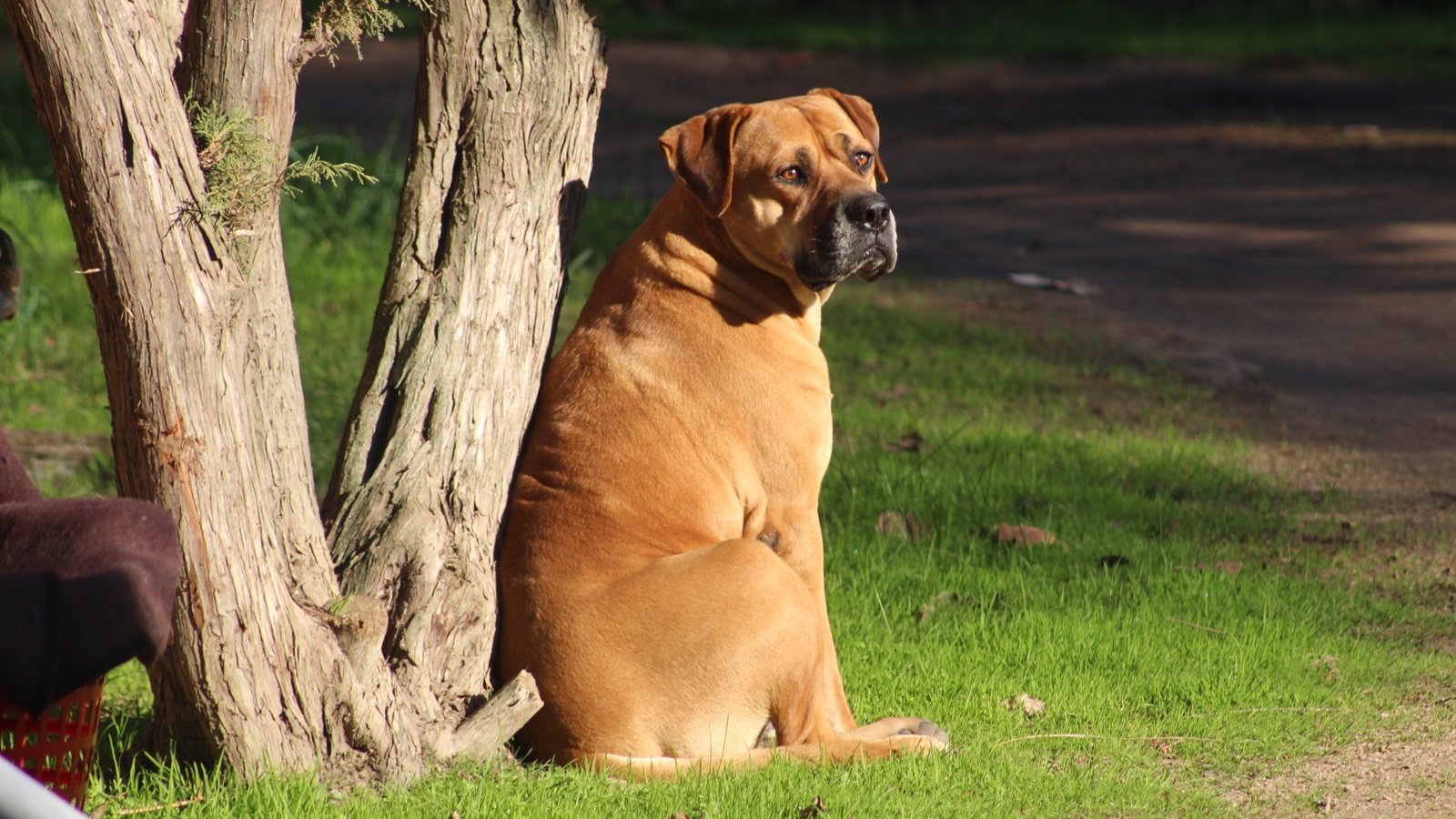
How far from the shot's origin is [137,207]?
306 cm

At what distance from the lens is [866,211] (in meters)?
4.27

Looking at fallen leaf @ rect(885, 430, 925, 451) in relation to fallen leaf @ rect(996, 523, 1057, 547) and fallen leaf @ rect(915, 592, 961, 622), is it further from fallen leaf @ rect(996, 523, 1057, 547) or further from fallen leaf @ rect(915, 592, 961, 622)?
fallen leaf @ rect(915, 592, 961, 622)

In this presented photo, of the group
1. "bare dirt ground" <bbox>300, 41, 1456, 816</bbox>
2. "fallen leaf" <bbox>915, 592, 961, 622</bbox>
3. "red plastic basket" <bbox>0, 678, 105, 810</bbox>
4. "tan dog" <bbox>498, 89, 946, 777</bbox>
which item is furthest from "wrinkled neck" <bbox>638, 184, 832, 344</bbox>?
"red plastic basket" <bbox>0, 678, 105, 810</bbox>

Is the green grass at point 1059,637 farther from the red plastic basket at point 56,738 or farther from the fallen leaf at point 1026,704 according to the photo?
the red plastic basket at point 56,738

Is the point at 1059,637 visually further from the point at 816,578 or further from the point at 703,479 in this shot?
the point at 703,479

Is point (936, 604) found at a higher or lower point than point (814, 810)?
lower

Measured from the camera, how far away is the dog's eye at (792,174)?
435 cm

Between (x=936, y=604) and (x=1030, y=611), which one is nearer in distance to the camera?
(x=1030, y=611)

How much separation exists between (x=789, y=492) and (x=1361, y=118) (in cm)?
1102

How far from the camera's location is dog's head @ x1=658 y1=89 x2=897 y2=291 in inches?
167

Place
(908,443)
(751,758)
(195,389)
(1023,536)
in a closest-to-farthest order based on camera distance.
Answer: (195,389)
(751,758)
(1023,536)
(908,443)

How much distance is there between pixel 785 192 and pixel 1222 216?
23.7 feet

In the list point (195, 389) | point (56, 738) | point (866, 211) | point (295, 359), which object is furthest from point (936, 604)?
point (56, 738)

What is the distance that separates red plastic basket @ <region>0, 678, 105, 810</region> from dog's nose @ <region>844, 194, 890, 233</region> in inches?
91.8
